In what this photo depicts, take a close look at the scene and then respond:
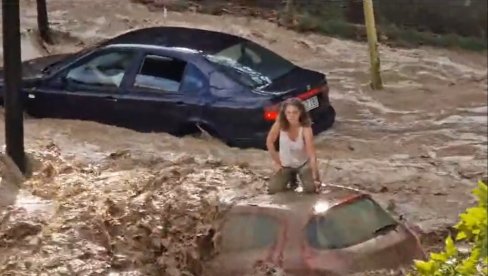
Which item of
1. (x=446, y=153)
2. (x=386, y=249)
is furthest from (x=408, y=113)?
(x=386, y=249)

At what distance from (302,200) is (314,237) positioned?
1.56 feet

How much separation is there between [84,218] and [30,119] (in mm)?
3059

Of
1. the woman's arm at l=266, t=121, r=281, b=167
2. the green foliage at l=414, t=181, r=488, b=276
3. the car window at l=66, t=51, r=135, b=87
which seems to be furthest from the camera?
the car window at l=66, t=51, r=135, b=87

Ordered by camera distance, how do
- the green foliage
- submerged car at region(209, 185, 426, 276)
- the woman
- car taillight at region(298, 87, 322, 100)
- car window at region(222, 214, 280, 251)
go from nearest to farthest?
the green foliage, submerged car at region(209, 185, 426, 276), car window at region(222, 214, 280, 251), the woman, car taillight at region(298, 87, 322, 100)

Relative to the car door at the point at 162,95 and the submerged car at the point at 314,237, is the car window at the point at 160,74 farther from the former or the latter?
the submerged car at the point at 314,237

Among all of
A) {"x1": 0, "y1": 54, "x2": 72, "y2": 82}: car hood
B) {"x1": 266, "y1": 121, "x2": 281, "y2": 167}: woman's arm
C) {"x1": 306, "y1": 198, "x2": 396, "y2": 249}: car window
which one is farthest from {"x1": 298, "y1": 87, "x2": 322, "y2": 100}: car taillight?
{"x1": 306, "y1": 198, "x2": 396, "y2": 249}: car window

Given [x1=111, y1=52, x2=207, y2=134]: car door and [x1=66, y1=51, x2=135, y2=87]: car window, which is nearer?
[x1=111, y1=52, x2=207, y2=134]: car door

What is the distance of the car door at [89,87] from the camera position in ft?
34.3

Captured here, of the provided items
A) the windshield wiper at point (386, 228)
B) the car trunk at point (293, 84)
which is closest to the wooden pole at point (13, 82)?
the car trunk at point (293, 84)

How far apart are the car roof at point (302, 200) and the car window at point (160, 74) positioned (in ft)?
11.0

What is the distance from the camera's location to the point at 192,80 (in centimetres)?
1016

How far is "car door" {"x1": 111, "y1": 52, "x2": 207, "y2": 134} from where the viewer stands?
10133mm

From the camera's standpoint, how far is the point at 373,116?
12812 mm

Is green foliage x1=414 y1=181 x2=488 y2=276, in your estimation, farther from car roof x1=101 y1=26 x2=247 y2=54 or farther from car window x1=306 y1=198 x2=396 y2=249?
car roof x1=101 y1=26 x2=247 y2=54
